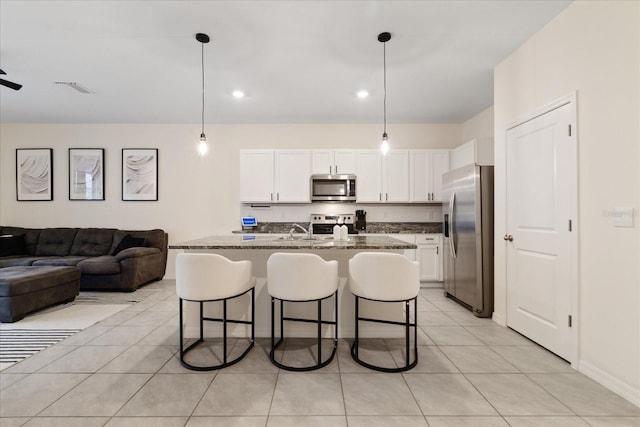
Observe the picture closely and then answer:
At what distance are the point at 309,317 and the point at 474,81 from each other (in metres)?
3.35

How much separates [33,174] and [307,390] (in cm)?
632

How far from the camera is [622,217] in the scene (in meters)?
1.80

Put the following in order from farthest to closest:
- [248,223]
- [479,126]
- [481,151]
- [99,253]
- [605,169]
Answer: [248,223] → [99,253] → [479,126] → [481,151] → [605,169]

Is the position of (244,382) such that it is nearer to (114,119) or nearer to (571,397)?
(571,397)

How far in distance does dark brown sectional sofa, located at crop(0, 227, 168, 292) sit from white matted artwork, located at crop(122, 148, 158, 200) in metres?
0.71

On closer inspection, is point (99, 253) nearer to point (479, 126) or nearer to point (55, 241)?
point (55, 241)

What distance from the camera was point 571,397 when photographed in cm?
180

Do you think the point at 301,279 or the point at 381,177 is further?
the point at 381,177

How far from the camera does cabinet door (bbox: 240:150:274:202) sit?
483 cm

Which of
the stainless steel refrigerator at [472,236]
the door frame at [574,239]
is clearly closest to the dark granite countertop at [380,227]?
the stainless steel refrigerator at [472,236]

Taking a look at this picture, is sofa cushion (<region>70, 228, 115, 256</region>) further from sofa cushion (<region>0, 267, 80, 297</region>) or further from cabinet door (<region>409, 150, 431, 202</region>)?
cabinet door (<region>409, 150, 431, 202</region>)

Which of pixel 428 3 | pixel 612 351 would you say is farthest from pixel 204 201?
pixel 612 351

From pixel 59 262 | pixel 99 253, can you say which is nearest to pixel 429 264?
pixel 99 253

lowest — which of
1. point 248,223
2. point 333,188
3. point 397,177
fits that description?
point 248,223
